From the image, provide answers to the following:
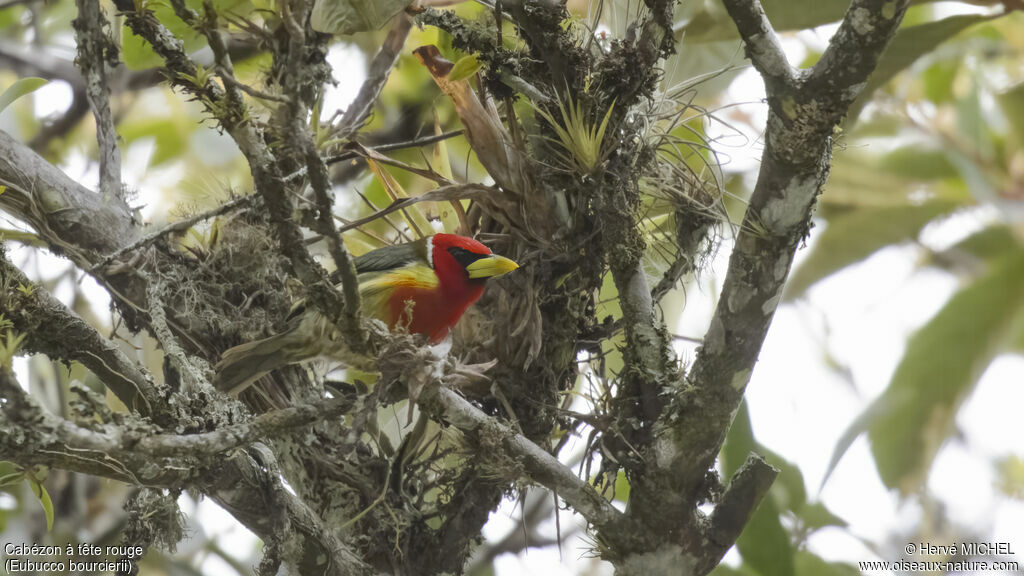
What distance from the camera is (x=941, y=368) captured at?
171 inches

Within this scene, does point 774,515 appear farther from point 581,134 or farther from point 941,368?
point 581,134

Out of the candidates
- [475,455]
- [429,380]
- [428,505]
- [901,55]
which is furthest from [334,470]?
[901,55]

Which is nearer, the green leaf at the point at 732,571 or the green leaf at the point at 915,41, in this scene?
the green leaf at the point at 732,571

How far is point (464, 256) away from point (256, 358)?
2.54ft

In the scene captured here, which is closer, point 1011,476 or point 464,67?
point 464,67

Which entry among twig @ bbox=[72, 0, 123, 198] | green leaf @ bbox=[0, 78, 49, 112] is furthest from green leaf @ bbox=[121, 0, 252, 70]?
green leaf @ bbox=[0, 78, 49, 112]

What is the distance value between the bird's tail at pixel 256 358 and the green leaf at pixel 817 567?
2332mm

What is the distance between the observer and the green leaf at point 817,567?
3.95m

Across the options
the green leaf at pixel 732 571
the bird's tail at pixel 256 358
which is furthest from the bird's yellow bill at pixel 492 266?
the green leaf at pixel 732 571

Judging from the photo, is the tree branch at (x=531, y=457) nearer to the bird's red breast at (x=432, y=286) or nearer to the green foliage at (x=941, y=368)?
the bird's red breast at (x=432, y=286)

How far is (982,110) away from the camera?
4684mm

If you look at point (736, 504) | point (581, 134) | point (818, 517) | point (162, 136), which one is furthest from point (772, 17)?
point (162, 136)

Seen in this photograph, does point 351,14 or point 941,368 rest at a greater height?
point 941,368

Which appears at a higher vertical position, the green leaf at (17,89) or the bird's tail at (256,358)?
the green leaf at (17,89)
